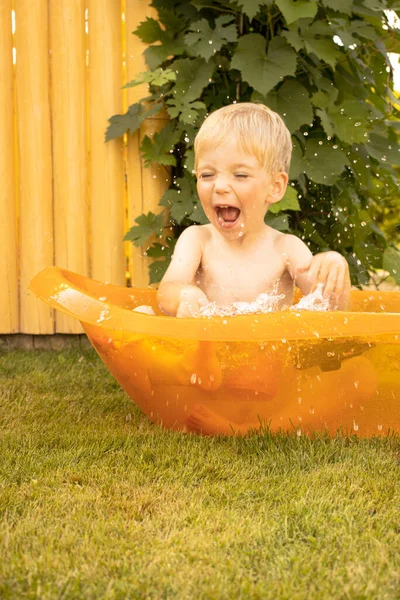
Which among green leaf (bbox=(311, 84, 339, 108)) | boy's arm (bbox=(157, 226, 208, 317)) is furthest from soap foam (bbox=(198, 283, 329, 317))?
green leaf (bbox=(311, 84, 339, 108))

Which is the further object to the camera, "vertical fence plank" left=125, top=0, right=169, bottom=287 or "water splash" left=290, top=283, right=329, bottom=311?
"vertical fence plank" left=125, top=0, right=169, bottom=287

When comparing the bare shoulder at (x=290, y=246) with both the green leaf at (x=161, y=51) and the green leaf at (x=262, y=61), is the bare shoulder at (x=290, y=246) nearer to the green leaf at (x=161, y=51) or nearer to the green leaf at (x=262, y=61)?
the green leaf at (x=262, y=61)

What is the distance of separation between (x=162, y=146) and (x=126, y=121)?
0.20m

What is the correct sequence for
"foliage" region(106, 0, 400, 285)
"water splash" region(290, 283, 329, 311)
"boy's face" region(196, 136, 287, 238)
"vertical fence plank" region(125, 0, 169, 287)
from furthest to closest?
"vertical fence plank" region(125, 0, 169, 287), "foliage" region(106, 0, 400, 285), "boy's face" region(196, 136, 287, 238), "water splash" region(290, 283, 329, 311)

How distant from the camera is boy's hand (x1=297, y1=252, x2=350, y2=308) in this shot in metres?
2.24

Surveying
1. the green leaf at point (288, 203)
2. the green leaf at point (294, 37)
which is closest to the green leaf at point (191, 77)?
the green leaf at point (294, 37)

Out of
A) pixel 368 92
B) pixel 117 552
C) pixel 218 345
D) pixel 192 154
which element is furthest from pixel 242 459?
pixel 368 92

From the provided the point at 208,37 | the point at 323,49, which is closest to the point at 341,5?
the point at 323,49

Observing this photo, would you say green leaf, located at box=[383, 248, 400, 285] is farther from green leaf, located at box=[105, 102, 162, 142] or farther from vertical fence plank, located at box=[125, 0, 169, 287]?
green leaf, located at box=[105, 102, 162, 142]

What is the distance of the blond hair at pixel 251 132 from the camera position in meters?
2.40

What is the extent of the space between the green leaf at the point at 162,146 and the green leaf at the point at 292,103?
1.50ft

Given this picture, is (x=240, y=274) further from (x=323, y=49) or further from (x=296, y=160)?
(x=323, y=49)

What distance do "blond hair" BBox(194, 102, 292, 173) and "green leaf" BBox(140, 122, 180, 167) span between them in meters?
0.88

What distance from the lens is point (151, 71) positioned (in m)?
3.36
